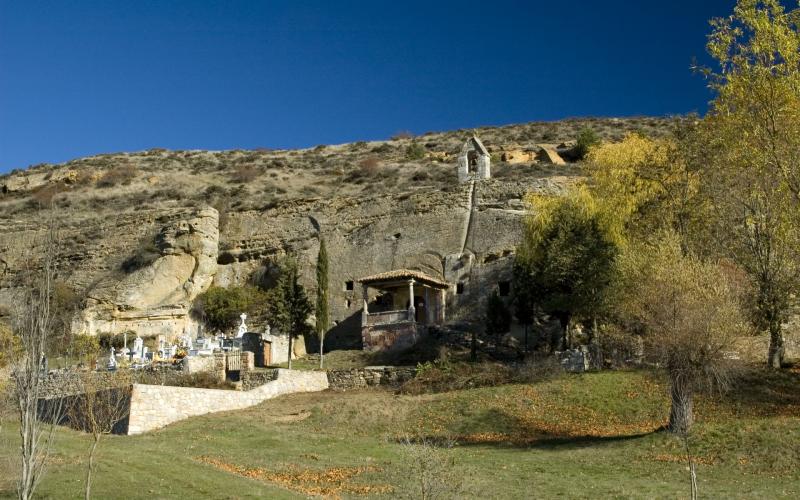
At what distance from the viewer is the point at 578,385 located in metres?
26.0

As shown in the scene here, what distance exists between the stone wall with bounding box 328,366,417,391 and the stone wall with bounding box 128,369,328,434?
24.9 inches

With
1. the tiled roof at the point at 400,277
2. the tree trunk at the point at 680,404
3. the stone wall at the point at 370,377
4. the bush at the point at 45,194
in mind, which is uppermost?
the bush at the point at 45,194

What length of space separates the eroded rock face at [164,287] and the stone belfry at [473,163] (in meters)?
16.5

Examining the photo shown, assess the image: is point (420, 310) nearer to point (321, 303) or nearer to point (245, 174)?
point (321, 303)

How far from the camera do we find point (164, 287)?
4794cm

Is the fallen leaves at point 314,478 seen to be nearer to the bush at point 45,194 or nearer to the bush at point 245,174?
the bush at point 245,174

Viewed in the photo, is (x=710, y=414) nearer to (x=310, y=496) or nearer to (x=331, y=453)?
(x=331, y=453)

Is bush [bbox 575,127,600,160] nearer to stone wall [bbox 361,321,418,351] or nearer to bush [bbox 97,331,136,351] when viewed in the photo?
stone wall [bbox 361,321,418,351]

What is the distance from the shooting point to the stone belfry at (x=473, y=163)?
48781mm

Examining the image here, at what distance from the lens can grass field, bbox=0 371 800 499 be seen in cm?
1628

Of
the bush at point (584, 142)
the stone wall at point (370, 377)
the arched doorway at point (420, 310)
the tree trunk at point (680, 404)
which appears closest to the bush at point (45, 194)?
the arched doorway at point (420, 310)

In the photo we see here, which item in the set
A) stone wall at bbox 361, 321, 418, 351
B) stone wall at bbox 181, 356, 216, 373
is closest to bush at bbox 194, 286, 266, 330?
stone wall at bbox 361, 321, 418, 351

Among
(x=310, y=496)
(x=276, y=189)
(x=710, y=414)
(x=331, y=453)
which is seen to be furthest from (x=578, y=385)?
(x=276, y=189)

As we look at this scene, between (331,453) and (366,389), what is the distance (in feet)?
30.4
